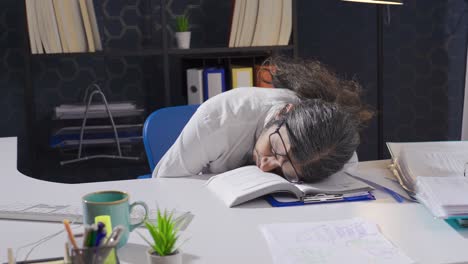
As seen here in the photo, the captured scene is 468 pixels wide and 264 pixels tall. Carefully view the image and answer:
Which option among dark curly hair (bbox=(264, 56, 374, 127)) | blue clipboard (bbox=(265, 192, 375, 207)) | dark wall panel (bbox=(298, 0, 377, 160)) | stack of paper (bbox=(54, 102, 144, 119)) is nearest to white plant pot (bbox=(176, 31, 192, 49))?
stack of paper (bbox=(54, 102, 144, 119))

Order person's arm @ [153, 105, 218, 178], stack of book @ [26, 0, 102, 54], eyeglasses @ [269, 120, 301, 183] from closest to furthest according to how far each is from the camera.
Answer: eyeglasses @ [269, 120, 301, 183] → person's arm @ [153, 105, 218, 178] → stack of book @ [26, 0, 102, 54]

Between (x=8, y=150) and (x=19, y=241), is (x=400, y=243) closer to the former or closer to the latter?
(x=19, y=241)

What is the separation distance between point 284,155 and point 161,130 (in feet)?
2.27

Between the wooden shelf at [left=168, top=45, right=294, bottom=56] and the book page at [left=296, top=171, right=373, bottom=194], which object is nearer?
the book page at [left=296, top=171, right=373, bottom=194]

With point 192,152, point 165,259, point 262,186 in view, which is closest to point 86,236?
point 165,259

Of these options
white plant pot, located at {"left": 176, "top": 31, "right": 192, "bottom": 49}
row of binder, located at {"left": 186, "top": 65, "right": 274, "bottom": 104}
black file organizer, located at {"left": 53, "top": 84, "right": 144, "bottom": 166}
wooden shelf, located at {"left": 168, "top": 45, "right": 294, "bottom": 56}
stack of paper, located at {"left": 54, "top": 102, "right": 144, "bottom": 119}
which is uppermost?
→ white plant pot, located at {"left": 176, "top": 31, "right": 192, "bottom": 49}

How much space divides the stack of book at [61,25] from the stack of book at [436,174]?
5.06 ft

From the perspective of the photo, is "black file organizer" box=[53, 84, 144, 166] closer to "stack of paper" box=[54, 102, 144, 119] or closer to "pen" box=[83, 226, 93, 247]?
"stack of paper" box=[54, 102, 144, 119]

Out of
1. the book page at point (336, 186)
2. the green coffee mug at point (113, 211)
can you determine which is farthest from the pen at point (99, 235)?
the book page at point (336, 186)

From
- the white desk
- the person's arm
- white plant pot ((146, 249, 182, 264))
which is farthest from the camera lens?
the person's arm

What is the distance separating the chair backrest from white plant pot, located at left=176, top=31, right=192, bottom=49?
2.59 ft

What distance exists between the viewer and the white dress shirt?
1.82 metres

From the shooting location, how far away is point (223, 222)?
4.52 feet

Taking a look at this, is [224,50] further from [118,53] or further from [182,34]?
[118,53]
